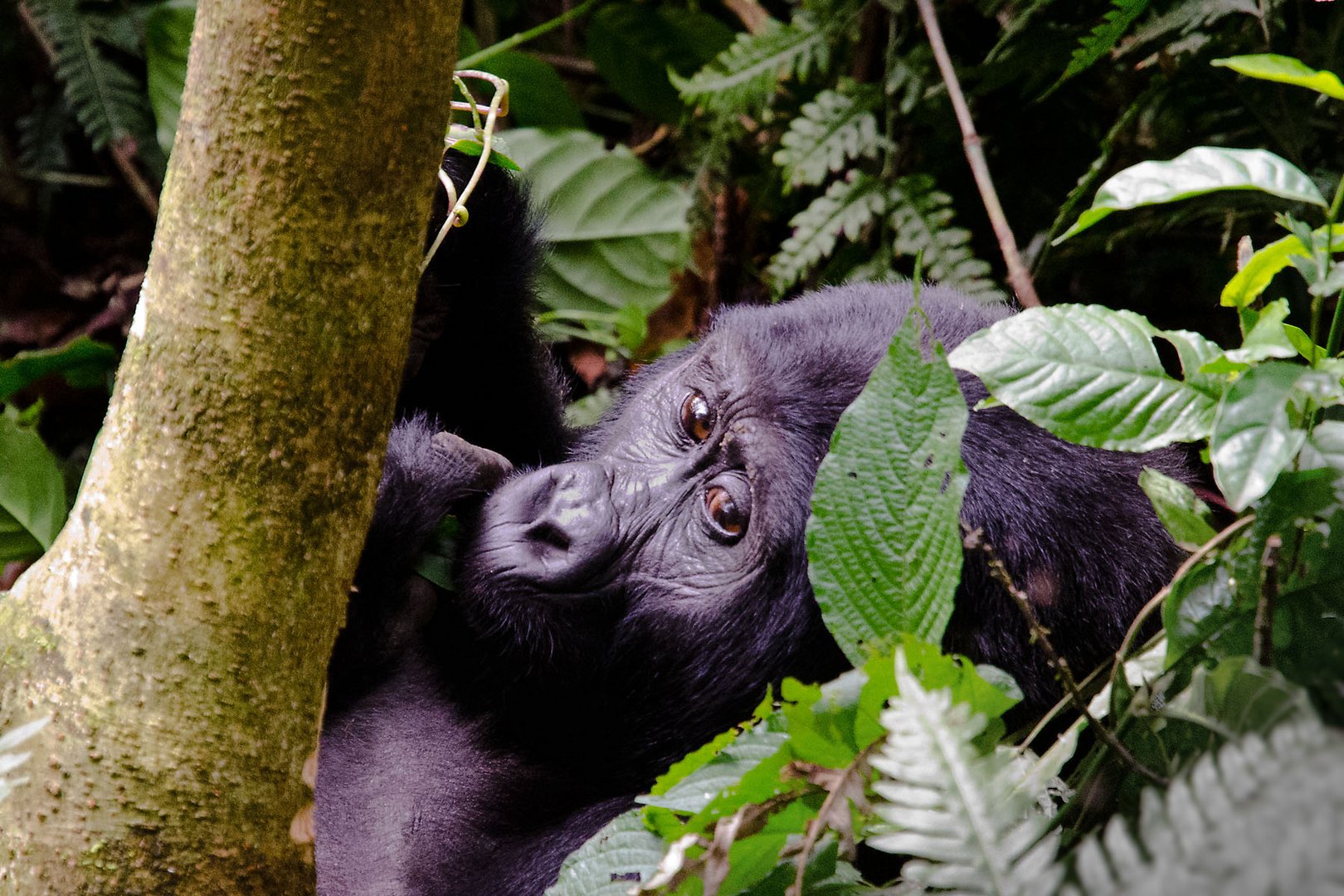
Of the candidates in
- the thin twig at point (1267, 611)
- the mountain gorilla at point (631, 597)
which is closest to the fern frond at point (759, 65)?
the mountain gorilla at point (631, 597)

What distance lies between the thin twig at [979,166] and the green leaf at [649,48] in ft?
3.47

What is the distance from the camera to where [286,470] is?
1.21 meters

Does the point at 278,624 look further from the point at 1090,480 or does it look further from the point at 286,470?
the point at 1090,480

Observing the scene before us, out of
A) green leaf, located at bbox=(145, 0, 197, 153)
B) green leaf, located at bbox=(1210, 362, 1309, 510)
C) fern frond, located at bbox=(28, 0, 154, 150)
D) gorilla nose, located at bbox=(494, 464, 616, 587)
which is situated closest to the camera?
green leaf, located at bbox=(1210, 362, 1309, 510)

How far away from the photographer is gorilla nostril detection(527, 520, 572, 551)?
1.88m

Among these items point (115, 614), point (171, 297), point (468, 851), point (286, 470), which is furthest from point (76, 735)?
point (468, 851)

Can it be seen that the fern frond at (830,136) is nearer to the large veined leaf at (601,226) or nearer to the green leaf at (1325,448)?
the large veined leaf at (601,226)

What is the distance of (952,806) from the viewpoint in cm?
89

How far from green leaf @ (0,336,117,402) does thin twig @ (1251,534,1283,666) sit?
2994 millimetres

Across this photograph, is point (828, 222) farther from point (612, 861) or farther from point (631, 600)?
point (612, 861)

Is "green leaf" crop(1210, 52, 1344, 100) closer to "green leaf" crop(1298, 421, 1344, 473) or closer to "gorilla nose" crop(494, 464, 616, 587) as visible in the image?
"green leaf" crop(1298, 421, 1344, 473)

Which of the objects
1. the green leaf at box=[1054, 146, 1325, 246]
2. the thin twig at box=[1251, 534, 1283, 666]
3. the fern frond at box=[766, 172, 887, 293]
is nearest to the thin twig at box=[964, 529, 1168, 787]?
the thin twig at box=[1251, 534, 1283, 666]

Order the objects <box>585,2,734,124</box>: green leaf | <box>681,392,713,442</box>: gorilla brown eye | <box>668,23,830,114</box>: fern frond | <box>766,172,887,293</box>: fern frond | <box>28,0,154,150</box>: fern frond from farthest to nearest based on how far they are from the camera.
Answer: <box>585,2,734,124</box>: green leaf, <box>28,0,154,150</box>: fern frond, <box>668,23,830,114</box>: fern frond, <box>766,172,887,293</box>: fern frond, <box>681,392,713,442</box>: gorilla brown eye

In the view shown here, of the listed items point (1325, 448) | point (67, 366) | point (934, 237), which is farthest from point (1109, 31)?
point (67, 366)
